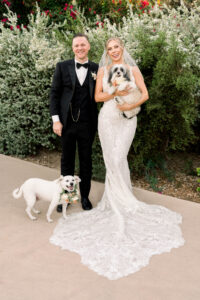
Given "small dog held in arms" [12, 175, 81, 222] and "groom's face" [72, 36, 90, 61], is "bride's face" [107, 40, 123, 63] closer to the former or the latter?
"groom's face" [72, 36, 90, 61]

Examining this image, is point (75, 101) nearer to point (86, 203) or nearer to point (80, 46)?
point (80, 46)

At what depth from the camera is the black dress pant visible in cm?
419

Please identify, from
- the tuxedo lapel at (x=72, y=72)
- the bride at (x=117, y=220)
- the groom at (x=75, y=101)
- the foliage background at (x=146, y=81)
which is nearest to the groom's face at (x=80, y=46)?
the groom at (x=75, y=101)

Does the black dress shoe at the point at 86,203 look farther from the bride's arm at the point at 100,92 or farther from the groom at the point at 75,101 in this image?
the bride's arm at the point at 100,92

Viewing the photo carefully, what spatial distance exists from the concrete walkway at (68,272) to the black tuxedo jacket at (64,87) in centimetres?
135

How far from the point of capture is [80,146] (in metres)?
4.33

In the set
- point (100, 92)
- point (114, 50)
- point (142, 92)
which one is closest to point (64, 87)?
point (100, 92)

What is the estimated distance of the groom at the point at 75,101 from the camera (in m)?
4.02

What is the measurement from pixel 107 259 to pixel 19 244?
0.96m

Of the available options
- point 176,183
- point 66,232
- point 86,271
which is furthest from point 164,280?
point 176,183

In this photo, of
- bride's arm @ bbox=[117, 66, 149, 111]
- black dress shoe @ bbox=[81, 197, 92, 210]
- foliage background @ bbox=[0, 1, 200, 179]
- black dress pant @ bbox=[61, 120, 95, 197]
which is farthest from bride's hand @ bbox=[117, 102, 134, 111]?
black dress shoe @ bbox=[81, 197, 92, 210]

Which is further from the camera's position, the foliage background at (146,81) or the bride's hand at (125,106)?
the foliage background at (146,81)

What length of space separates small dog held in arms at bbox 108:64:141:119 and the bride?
58 millimetres

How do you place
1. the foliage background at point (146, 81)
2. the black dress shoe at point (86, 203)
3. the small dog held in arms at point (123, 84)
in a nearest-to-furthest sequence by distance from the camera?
the small dog held in arms at point (123, 84) < the black dress shoe at point (86, 203) < the foliage background at point (146, 81)
